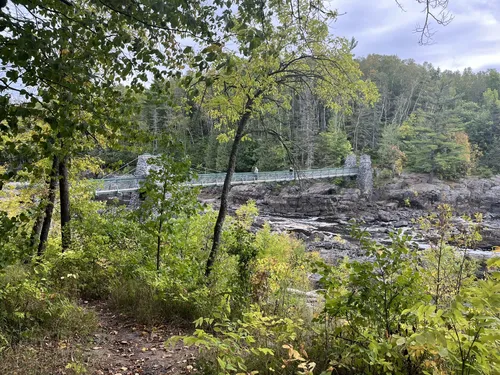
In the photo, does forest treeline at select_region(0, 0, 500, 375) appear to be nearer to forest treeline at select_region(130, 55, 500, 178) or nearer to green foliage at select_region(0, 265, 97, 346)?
green foliage at select_region(0, 265, 97, 346)

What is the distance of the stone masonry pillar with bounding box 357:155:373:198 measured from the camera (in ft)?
97.6

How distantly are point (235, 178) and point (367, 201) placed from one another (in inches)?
462

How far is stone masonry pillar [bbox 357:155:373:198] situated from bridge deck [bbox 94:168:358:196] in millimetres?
632

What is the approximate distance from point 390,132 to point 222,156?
16822 mm

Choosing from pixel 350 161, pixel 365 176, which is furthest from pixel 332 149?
pixel 365 176

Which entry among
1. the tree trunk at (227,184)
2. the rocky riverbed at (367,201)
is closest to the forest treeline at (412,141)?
the rocky riverbed at (367,201)

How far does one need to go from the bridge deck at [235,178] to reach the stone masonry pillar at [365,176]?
0.63m

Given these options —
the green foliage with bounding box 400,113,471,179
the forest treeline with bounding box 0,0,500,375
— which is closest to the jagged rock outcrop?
the green foliage with bounding box 400,113,471,179

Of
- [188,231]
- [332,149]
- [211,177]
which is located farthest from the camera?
[332,149]

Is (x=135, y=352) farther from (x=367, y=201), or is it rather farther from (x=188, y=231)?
(x=367, y=201)

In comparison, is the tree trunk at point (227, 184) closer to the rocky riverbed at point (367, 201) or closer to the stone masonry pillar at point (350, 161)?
the rocky riverbed at point (367, 201)

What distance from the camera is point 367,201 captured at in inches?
1123

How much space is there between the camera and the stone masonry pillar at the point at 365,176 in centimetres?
2975

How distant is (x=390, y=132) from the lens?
3456 centimetres
